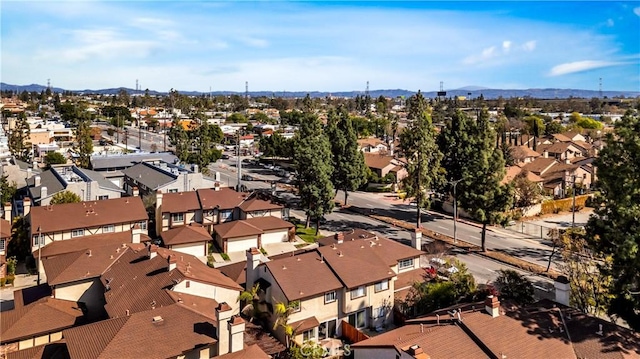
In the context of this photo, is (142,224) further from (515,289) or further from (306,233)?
(515,289)

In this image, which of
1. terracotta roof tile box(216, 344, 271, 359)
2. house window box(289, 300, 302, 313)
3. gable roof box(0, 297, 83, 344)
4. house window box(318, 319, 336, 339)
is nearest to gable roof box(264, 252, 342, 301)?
house window box(289, 300, 302, 313)

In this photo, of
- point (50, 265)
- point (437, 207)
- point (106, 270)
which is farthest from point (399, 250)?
point (437, 207)

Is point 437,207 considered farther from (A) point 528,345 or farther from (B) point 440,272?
(A) point 528,345

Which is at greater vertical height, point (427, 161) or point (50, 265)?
point (427, 161)

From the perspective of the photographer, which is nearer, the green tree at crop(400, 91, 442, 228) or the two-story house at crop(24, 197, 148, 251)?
the two-story house at crop(24, 197, 148, 251)

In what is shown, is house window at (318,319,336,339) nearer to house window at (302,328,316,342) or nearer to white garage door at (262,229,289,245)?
house window at (302,328,316,342)

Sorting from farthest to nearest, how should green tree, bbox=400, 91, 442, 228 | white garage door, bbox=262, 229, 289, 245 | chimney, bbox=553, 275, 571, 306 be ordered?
green tree, bbox=400, 91, 442, 228 < white garage door, bbox=262, 229, 289, 245 < chimney, bbox=553, 275, 571, 306

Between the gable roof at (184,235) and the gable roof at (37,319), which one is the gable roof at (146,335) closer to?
the gable roof at (37,319)
